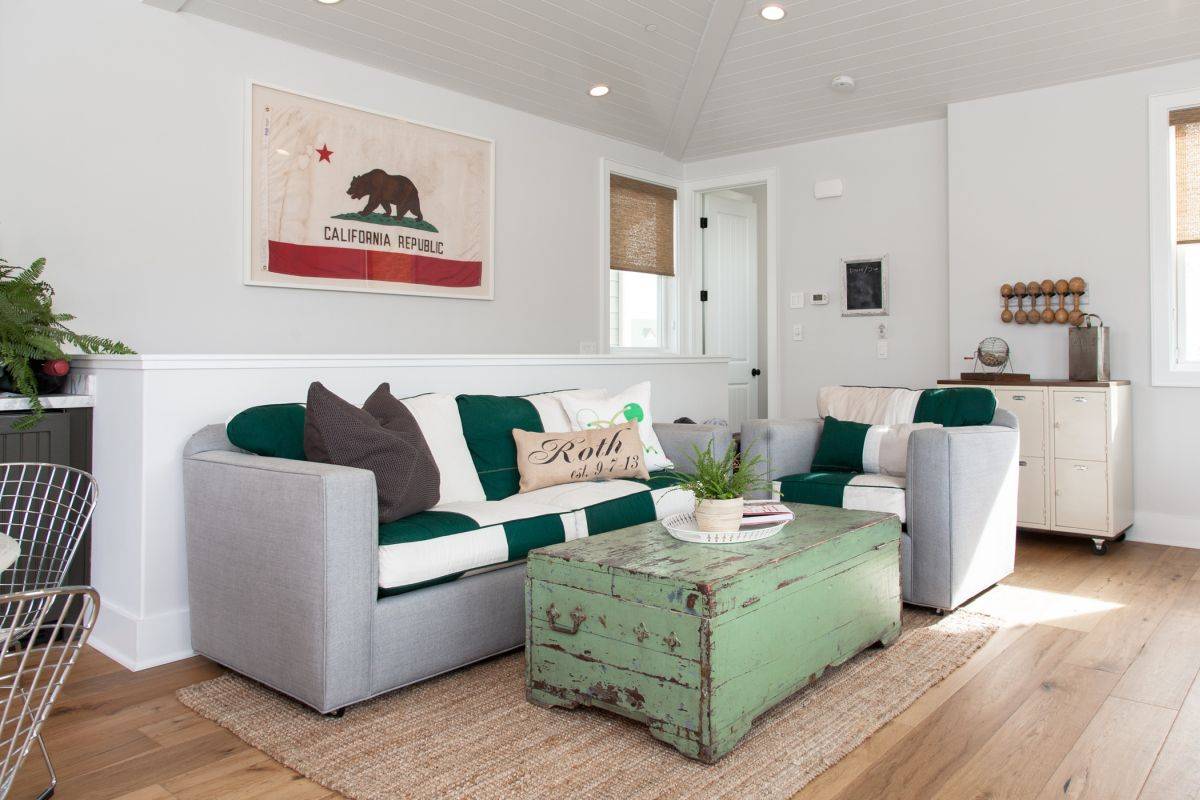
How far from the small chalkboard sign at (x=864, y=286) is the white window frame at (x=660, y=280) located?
124 cm

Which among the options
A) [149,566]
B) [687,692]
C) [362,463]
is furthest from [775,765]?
[149,566]

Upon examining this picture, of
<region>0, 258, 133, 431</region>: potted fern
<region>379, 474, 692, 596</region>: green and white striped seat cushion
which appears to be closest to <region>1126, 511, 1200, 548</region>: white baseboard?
<region>379, 474, 692, 596</region>: green and white striped seat cushion

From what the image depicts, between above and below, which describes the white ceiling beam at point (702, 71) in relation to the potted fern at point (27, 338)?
above

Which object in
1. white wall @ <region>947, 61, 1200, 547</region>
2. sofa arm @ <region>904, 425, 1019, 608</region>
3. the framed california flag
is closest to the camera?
sofa arm @ <region>904, 425, 1019, 608</region>

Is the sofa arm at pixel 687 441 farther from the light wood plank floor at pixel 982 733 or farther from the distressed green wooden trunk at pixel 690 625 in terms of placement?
the light wood plank floor at pixel 982 733

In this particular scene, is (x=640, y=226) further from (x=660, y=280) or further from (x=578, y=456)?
(x=578, y=456)

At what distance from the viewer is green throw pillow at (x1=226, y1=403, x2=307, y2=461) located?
8.63ft

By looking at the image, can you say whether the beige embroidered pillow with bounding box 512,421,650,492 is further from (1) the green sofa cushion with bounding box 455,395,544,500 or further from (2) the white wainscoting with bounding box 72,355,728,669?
(2) the white wainscoting with bounding box 72,355,728,669

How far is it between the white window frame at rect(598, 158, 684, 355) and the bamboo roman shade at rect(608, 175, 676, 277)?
1.7 inches

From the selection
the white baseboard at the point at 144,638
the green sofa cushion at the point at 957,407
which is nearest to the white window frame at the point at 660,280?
the green sofa cushion at the point at 957,407

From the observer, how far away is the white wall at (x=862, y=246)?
5.23m

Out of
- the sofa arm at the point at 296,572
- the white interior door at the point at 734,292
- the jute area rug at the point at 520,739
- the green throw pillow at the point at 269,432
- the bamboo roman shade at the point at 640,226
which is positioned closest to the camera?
the jute area rug at the point at 520,739

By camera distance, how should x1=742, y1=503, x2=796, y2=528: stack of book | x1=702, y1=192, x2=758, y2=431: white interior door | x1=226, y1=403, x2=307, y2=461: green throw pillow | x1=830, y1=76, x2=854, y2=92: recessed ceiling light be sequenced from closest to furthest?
x1=742, y1=503, x2=796, y2=528: stack of book, x1=226, y1=403, x2=307, y2=461: green throw pillow, x1=830, y1=76, x2=854, y2=92: recessed ceiling light, x1=702, y1=192, x2=758, y2=431: white interior door

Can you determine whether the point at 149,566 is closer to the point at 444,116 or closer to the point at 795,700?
the point at 795,700
